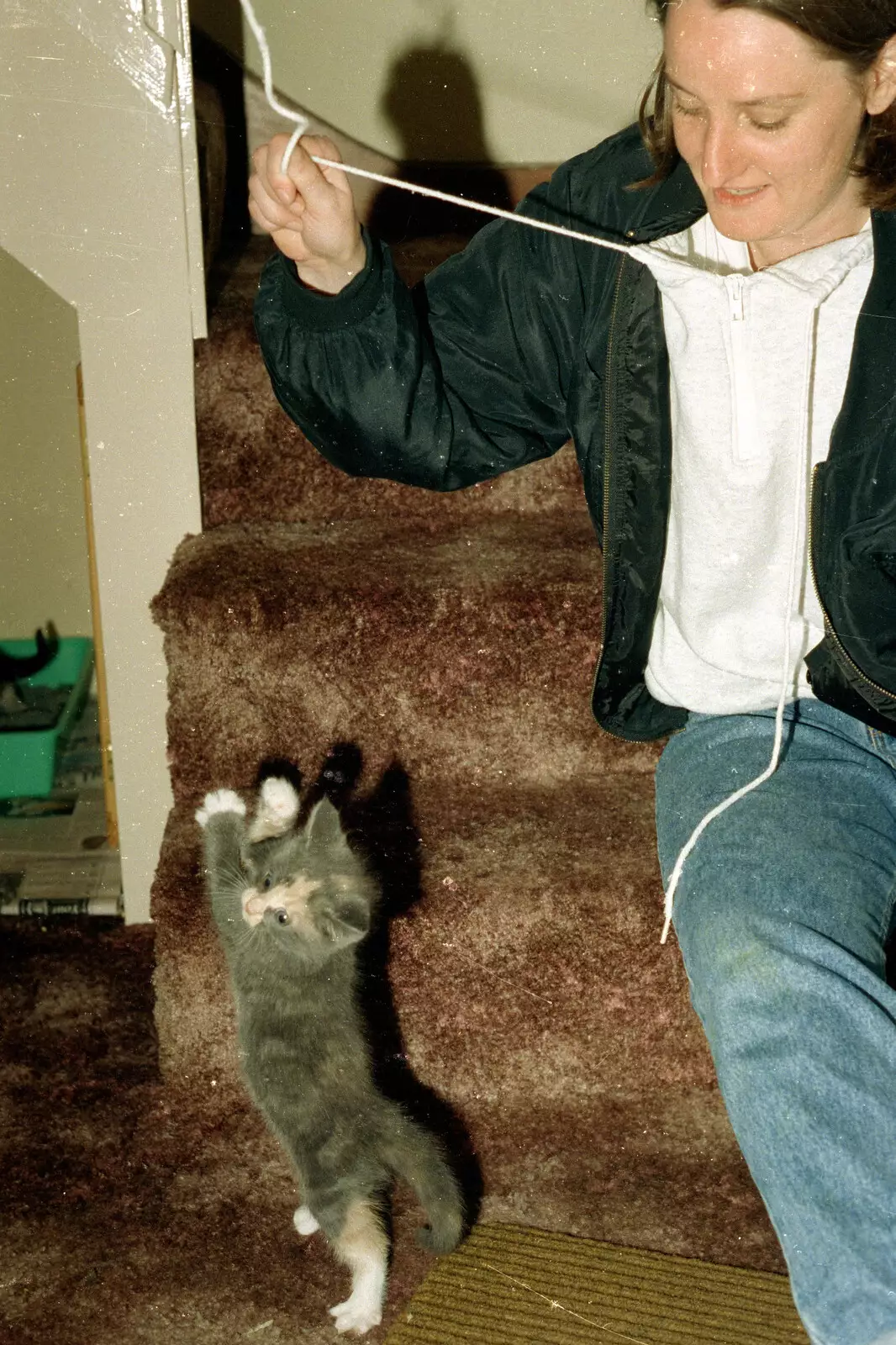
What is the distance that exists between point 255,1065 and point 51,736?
2.84 feet

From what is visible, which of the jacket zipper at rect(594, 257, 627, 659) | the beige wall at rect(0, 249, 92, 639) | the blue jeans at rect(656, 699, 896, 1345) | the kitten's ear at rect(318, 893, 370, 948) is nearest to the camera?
the blue jeans at rect(656, 699, 896, 1345)

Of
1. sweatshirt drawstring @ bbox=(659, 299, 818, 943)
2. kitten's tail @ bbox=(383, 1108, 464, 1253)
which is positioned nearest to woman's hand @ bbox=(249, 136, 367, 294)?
sweatshirt drawstring @ bbox=(659, 299, 818, 943)

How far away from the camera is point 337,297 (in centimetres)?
88

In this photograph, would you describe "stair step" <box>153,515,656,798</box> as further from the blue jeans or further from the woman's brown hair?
the woman's brown hair

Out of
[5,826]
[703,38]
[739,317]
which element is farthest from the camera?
[5,826]

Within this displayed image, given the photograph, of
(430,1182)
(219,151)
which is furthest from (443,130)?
(430,1182)

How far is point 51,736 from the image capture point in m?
1.82

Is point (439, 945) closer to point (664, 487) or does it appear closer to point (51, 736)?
point (664, 487)

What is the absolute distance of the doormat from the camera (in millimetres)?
1069

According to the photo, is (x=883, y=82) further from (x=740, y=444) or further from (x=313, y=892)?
(x=313, y=892)

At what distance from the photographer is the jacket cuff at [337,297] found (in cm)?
88

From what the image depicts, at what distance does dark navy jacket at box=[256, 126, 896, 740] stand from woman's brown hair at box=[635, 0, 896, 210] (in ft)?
0.10

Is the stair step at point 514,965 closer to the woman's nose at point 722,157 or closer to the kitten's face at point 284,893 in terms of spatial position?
the kitten's face at point 284,893

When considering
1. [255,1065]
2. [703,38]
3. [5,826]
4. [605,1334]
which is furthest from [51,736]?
[703,38]
